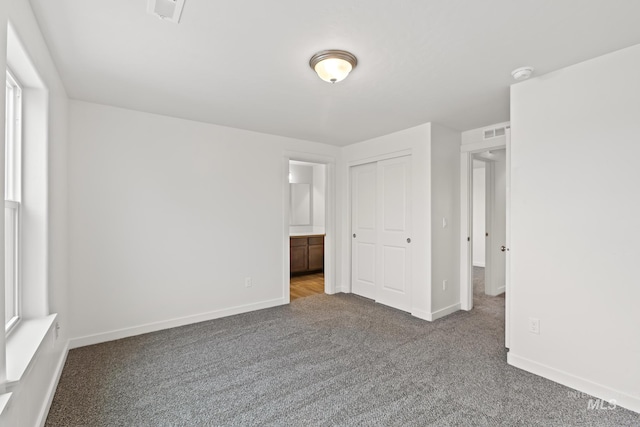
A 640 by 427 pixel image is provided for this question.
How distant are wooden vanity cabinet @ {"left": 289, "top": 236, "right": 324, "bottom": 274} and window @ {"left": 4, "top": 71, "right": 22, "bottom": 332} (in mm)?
3969

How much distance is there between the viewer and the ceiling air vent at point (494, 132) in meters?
3.49

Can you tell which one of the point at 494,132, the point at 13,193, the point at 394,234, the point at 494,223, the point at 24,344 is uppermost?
the point at 494,132

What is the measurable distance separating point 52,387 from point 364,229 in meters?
3.63

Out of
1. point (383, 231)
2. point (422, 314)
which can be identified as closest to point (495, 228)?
point (383, 231)

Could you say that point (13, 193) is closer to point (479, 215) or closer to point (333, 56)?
point (333, 56)

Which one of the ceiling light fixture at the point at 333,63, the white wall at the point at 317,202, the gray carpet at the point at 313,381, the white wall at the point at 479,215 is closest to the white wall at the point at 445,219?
the gray carpet at the point at 313,381

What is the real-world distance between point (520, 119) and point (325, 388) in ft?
8.46

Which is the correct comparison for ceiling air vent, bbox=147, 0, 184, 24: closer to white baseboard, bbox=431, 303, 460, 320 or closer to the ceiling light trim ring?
the ceiling light trim ring

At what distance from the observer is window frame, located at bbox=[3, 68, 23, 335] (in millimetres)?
1924

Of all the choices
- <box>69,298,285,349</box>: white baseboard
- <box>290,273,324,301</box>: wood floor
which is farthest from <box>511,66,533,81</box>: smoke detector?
<box>290,273,324,301</box>: wood floor

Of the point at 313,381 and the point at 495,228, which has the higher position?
the point at 495,228

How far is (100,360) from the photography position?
2.58m

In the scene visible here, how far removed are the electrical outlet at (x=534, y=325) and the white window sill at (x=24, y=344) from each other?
3194 mm

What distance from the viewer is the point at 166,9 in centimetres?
160
